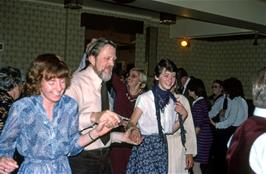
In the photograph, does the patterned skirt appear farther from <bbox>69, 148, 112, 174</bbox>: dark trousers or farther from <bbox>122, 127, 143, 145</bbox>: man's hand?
Answer: <bbox>69, 148, 112, 174</bbox>: dark trousers

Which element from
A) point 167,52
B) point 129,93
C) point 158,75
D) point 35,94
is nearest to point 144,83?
point 129,93

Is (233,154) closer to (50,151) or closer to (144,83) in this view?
(50,151)

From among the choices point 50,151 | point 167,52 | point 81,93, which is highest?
point 167,52

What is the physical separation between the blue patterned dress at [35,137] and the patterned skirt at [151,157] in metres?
1.25

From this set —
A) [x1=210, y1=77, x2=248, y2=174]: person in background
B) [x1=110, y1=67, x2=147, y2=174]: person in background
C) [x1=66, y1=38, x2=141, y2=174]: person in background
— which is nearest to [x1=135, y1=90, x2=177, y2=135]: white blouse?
[x1=110, y1=67, x2=147, y2=174]: person in background

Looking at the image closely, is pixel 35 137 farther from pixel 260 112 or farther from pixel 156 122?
pixel 156 122

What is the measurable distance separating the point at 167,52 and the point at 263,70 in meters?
8.02

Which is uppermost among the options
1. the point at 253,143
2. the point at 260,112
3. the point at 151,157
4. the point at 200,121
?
the point at 260,112

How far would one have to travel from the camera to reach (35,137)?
2250mm

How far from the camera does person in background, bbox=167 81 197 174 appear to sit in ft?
12.2

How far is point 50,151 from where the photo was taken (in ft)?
7.41

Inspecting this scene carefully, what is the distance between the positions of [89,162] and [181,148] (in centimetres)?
125

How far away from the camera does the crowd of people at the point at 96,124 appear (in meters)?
2.14

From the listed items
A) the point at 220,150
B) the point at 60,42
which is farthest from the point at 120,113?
the point at 60,42
